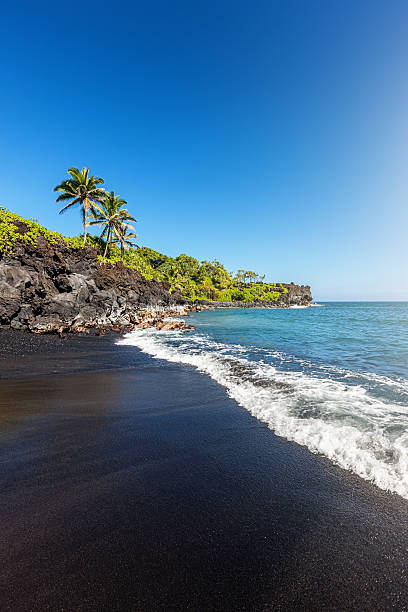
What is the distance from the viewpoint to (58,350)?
12195 millimetres

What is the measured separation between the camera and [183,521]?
8.87ft

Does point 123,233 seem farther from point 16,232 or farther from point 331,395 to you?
point 331,395

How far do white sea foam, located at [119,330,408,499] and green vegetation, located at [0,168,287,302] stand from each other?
20.3 metres

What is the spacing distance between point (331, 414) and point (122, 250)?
147 ft

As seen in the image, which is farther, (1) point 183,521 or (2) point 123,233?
(2) point 123,233

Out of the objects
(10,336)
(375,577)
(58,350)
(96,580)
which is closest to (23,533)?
(96,580)

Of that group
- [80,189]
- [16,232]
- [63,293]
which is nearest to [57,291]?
[63,293]

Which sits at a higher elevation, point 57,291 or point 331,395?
point 57,291

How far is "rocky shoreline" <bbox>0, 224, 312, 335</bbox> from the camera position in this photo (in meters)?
17.6

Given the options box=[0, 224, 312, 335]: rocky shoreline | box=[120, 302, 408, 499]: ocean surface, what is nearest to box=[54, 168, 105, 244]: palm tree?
box=[0, 224, 312, 335]: rocky shoreline

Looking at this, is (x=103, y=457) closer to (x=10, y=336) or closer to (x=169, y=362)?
(x=169, y=362)

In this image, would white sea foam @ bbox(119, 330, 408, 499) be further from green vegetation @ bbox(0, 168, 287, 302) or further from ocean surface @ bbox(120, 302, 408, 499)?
green vegetation @ bbox(0, 168, 287, 302)

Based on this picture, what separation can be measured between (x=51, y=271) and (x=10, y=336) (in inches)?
314

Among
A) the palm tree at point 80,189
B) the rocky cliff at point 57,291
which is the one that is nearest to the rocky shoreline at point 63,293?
the rocky cliff at point 57,291
